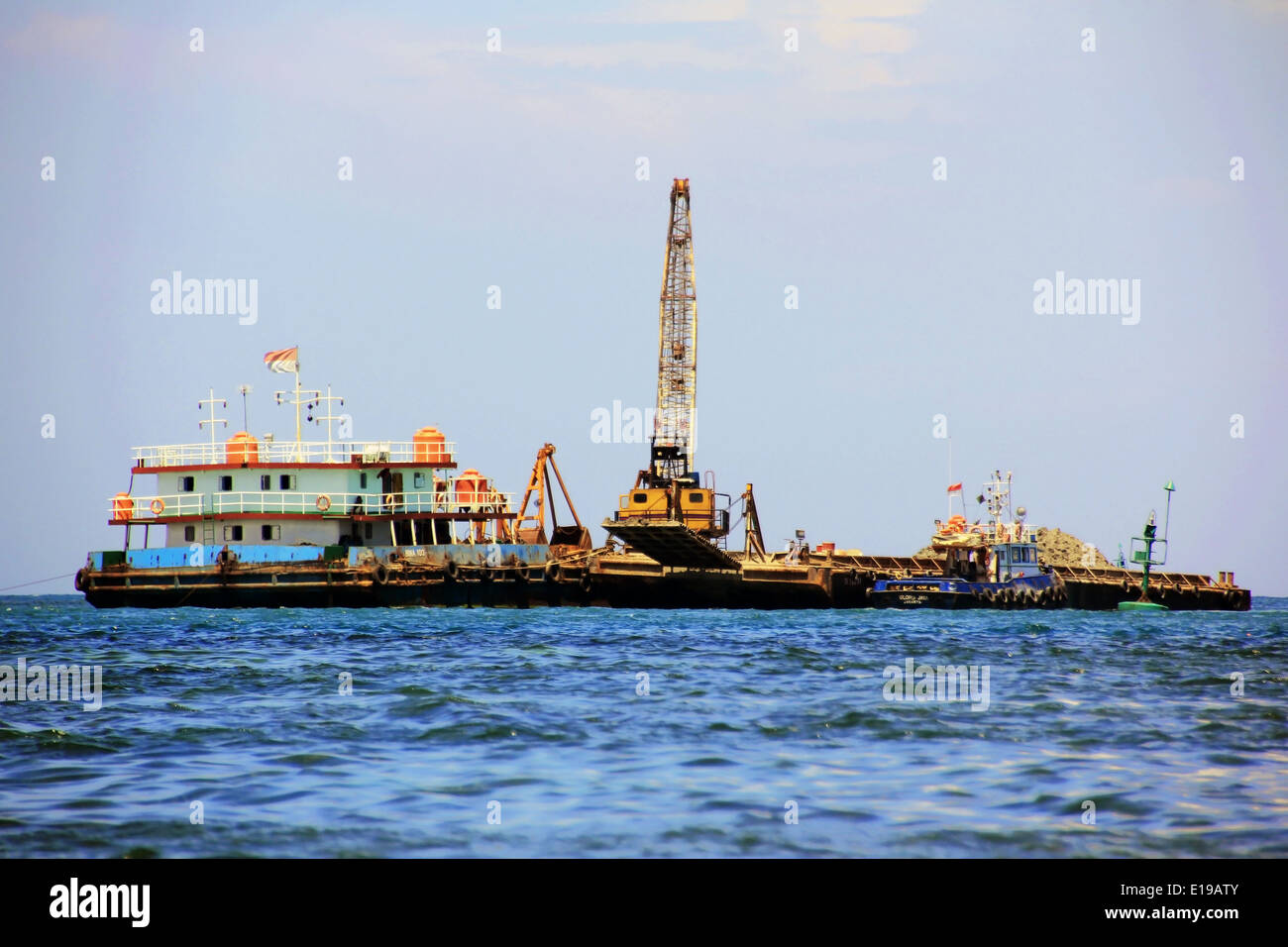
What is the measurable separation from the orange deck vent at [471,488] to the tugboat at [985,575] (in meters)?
20.4

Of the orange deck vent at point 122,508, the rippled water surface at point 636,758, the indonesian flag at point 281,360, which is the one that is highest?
the indonesian flag at point 281,360

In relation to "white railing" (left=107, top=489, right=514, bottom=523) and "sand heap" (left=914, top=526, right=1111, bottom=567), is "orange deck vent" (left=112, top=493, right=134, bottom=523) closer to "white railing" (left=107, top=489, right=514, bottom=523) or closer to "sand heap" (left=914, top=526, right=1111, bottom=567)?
"white railing" (left=107, top=489, right=514, bottom=523)

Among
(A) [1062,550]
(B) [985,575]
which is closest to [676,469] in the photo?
(B) [985,575]

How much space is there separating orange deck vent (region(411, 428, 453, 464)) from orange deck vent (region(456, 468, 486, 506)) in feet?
6.96

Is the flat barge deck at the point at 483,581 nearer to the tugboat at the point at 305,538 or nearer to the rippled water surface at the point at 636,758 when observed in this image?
the tugboat at the point at 305,538

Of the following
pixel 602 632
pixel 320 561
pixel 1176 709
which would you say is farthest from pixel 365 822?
pixel 320 561

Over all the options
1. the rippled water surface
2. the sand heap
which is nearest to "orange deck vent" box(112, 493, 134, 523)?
the rippled water surface

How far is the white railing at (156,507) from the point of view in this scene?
203ft

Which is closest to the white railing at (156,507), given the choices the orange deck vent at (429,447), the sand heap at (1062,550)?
the orange deck vent at (429,447)

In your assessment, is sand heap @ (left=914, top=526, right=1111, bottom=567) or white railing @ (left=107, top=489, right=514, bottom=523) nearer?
white railing @ (left=107, top=489, right=514, bottom=523)

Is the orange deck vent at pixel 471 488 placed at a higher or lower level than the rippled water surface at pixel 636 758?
higher

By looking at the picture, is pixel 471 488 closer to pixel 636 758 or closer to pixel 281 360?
pixel 281 360

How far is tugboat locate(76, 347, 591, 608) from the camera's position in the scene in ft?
195

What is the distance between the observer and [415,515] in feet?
209
